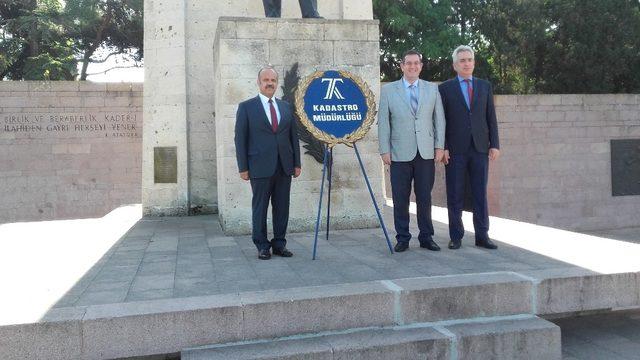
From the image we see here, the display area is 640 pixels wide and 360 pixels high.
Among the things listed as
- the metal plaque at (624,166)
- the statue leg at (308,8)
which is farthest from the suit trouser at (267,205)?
the metal plaque at (624,166)

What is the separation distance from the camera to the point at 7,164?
11.5 m

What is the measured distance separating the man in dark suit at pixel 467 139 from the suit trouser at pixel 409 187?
0.21 meters

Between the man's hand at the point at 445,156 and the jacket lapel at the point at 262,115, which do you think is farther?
the man's hand at the point at 445,156

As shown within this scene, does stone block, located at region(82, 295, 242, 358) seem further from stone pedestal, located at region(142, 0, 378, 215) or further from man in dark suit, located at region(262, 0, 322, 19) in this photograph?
stone pedestal, located at region(142, 0, 378, 215)

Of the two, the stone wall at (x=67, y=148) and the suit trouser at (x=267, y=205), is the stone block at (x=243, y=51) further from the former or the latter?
the stone wall at (x=67, y=148)

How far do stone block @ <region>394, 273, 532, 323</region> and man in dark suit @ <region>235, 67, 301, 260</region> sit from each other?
148cm

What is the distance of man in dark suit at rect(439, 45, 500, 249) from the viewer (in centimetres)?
458

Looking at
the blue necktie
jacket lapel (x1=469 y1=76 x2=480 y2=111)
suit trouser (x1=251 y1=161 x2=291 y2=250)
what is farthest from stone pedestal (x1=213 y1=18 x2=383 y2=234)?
jacket lapel (x1=469 y1=76 x2=480 y2=111)

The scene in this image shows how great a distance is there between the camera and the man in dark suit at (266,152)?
440cm

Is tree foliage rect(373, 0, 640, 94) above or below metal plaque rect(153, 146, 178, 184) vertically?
above

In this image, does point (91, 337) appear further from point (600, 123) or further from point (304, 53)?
point (600, 123)

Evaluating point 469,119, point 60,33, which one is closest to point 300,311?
point 469,119

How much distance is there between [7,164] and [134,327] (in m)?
10.5

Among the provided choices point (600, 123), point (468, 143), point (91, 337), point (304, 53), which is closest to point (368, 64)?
point (304, 53)
